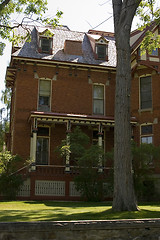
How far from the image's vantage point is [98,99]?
24.8 meters

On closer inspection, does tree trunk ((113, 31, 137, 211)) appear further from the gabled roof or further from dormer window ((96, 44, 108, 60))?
dormer window ((96, 44, 108, 60))

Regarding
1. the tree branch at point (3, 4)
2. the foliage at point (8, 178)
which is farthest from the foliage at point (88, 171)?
the tree branch at point (3, 4)

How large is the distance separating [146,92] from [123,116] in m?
13.0

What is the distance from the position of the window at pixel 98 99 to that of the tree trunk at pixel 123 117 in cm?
1262

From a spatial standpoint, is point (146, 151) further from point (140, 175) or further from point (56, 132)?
point (56, 132)

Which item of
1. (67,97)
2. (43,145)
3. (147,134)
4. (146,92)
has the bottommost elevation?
(43,145)

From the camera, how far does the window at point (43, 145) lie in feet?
75.3

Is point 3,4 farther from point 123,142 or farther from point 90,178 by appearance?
point 90,178

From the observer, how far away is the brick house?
22.5 m

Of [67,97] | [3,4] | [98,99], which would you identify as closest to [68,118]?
[67,97]

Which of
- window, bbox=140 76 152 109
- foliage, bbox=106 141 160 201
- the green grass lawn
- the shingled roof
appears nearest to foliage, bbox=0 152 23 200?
foliage, bbox=106 141 160 201

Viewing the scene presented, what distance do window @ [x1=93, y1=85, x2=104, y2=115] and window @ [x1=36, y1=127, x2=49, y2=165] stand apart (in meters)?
3.90

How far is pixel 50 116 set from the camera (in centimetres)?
2128

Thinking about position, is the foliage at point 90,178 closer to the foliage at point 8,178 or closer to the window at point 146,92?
the foliage at point 8,178
